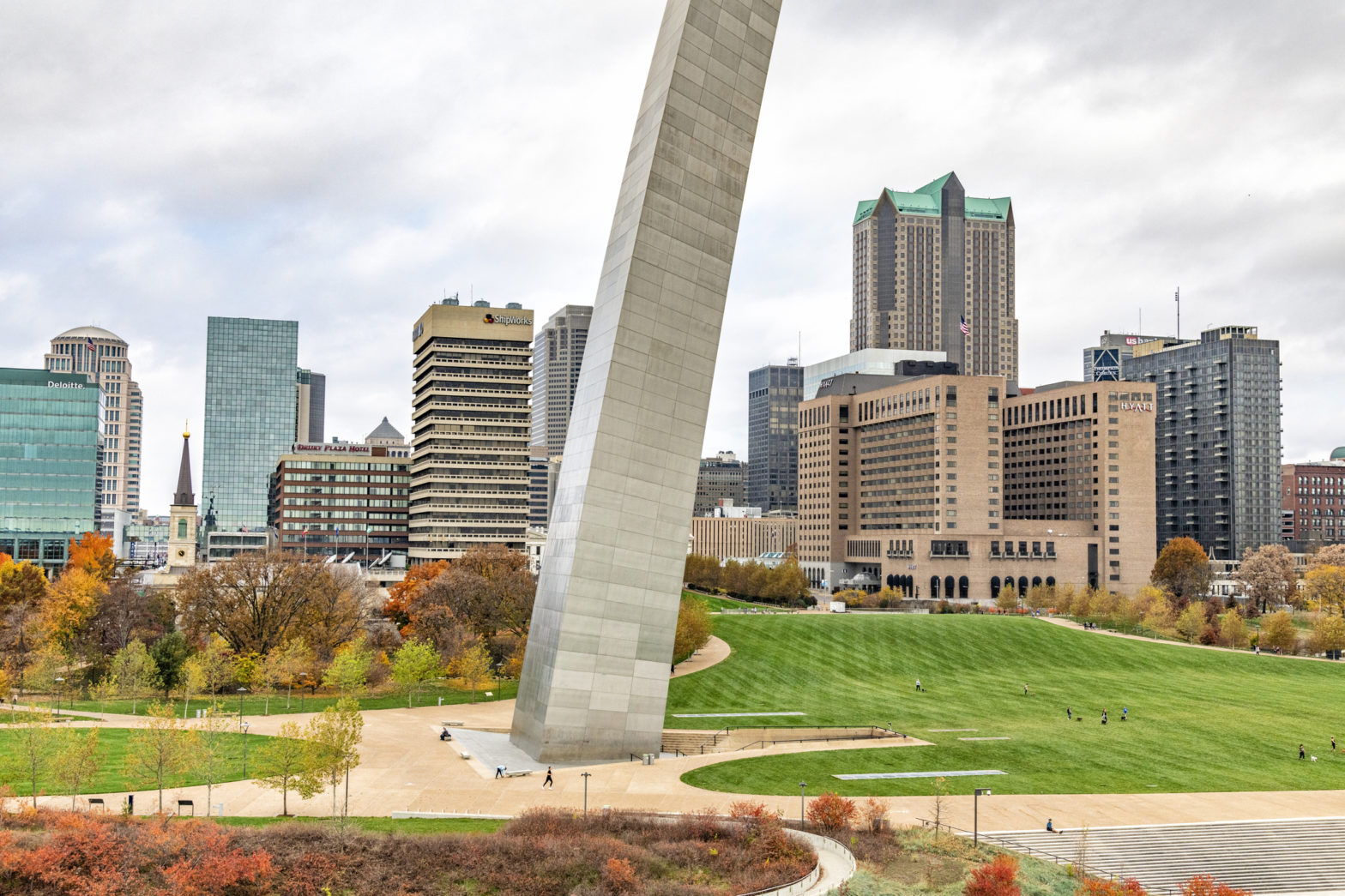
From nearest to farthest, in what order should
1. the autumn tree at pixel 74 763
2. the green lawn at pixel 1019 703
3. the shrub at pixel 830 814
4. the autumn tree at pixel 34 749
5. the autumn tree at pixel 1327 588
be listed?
the autumn tree at pixel 74 763, the shrub at pixel 830 814, the autumn tree at pixel 34 749, the green lawn at pixel 1019 703, the autumn tree at pixel 1327 588

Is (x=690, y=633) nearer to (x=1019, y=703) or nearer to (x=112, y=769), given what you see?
(x=1019, y=703)

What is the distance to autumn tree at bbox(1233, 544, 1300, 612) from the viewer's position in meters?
151

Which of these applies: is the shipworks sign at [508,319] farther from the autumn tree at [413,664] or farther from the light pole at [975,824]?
the light pole at [975,824]

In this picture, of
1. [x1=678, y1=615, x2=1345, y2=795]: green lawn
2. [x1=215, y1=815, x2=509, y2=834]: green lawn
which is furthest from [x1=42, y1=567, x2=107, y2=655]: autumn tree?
[x1=215, y1=815, x2=509, y2=834]: green lawn

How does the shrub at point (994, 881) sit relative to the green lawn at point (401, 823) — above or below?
above

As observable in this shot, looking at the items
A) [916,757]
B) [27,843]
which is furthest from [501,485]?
[27,843]

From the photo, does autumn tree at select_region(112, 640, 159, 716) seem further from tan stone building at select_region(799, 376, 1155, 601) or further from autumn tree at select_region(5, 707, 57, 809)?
tan stone building at select_region(799, 376, 1155, 601)

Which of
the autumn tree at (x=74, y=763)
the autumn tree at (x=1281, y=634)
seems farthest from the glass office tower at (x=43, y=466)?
the autumn tree at (x=1281, y=634)

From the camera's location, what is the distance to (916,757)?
56.8m

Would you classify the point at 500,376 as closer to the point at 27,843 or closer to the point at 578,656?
the point at 578,656

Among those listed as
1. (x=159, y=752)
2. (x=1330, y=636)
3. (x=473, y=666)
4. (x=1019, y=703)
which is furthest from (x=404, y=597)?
(x=1330, y=636)

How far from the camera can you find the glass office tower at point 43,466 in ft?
521

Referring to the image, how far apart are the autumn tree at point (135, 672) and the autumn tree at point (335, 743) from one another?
3221cm

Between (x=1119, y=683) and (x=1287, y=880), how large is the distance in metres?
48.2
